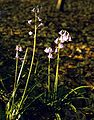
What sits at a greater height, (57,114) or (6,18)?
(6,18)

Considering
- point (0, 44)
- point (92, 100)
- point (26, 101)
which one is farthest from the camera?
point (0, 44)

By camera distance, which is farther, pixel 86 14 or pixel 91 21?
pixel 86 14

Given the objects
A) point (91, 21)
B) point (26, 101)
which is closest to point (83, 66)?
point (26, 101)

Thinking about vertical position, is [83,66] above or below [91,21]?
below

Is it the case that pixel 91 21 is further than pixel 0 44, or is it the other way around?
pixel 91 21

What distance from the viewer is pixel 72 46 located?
800 centimetres

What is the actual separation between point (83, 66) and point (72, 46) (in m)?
1.10

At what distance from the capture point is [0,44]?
784 cm

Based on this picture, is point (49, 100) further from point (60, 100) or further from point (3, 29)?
point (3, 29)

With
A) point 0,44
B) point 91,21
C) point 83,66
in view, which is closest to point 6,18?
point 0,44

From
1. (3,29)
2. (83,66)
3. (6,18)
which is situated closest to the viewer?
(83,66)

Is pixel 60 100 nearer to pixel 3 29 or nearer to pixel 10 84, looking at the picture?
pixel 10 84

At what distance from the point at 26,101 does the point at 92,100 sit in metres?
1.41

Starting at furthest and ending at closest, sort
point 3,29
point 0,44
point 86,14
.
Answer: point 86,14, point 3,29, point 0,44
